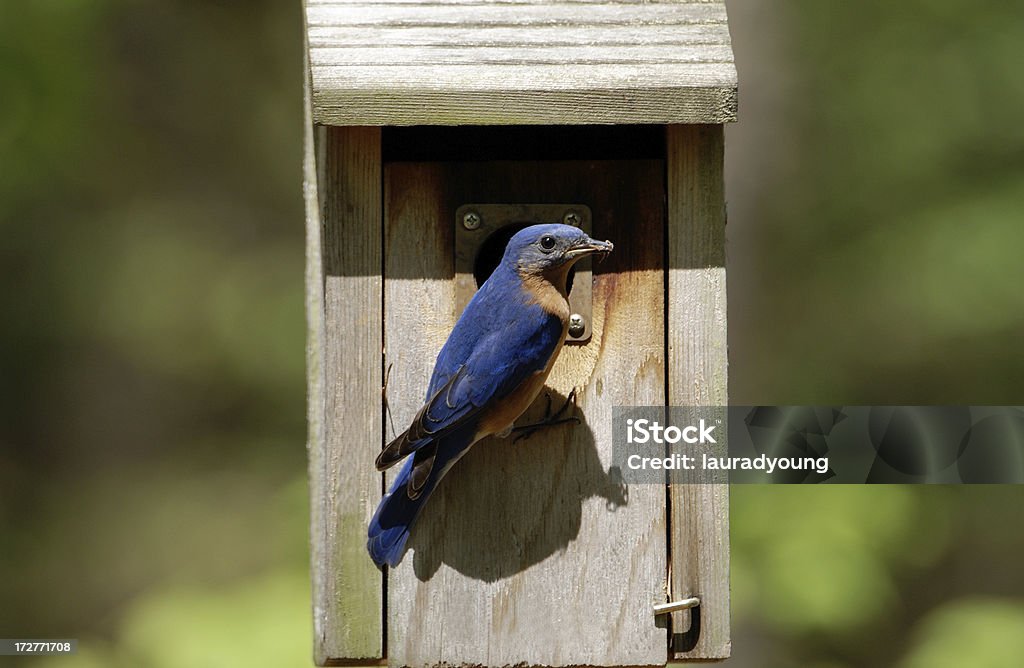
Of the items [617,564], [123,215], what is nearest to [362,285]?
[617,564]

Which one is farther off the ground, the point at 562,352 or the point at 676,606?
the point at 562,352

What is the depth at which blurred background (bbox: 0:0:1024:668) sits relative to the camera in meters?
5.56

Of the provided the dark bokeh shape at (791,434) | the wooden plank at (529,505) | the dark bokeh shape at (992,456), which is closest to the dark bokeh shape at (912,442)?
the dark bokeh shape at (992,456)

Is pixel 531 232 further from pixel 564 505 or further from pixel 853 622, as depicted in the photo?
pixel 853 622

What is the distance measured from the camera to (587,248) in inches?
109

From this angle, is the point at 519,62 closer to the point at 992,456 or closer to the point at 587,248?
the point at 587,248

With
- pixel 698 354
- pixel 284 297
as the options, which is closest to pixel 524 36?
pixel 698 354

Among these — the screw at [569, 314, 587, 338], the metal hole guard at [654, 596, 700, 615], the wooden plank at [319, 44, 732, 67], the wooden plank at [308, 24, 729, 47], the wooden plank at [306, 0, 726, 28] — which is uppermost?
the wooden plank at [306, 0, 726, 28]

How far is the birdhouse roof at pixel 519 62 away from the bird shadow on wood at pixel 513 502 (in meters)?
0.71

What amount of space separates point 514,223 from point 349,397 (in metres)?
0.57

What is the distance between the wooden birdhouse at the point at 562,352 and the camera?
2.90 meters

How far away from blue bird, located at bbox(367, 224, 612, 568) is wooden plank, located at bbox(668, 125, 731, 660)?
27 centimetres

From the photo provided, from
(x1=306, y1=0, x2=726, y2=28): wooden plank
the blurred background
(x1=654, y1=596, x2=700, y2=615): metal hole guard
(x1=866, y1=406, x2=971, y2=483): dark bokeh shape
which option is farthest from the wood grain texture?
the blurred background

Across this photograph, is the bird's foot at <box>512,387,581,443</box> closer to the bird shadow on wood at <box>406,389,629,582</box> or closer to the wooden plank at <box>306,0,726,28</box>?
the bird shadow on wood at <box>406,389,629,582</box>
